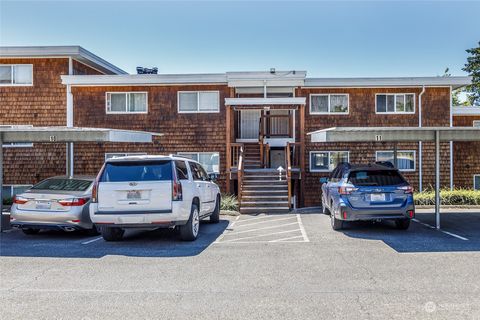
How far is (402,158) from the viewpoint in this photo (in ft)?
62.1

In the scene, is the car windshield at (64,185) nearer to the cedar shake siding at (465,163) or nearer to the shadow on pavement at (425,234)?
the shadow on pavement at (425,234)

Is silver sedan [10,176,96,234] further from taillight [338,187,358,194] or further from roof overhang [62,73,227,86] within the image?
roof overhang [62,73,227,86]

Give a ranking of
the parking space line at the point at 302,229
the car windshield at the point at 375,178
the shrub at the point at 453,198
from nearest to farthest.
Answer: the parking space line at the point at 302,229 → the car windshield at the point at 375,178 → the shrub at the point at 453,198

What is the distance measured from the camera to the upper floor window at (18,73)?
18.6 meters

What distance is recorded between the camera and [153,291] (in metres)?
5.96

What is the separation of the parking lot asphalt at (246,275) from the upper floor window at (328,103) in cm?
864

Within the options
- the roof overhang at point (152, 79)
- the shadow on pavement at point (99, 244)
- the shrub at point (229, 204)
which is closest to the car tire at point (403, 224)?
the shadow on pavement at point (99, 244)

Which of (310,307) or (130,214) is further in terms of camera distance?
(130,214)

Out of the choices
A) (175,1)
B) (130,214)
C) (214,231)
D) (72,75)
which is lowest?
(214,231)

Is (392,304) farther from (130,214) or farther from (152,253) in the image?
(130,214)

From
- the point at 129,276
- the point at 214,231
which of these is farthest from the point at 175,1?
the point at 129,276

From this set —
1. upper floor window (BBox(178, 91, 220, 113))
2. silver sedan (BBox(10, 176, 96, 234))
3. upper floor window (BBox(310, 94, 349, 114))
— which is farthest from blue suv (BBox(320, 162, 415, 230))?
upper floor window (BBox(178, 91, 220, 113))

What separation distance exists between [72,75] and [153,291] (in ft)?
47.3

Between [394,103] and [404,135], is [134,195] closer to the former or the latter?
[404,135]
